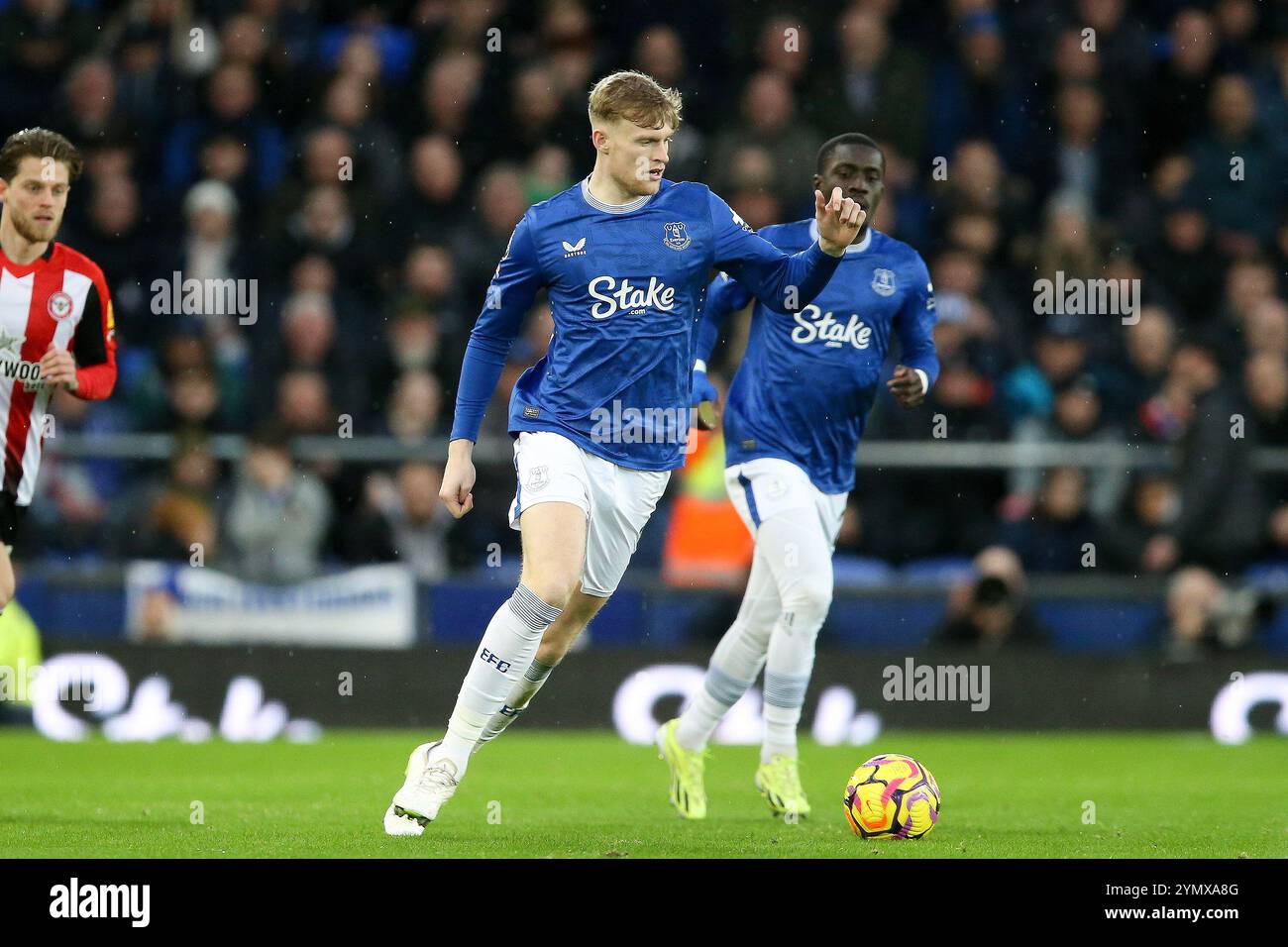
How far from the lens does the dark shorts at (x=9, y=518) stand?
334 inches

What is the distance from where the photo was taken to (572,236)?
7516 mm

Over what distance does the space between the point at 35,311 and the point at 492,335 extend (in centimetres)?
212

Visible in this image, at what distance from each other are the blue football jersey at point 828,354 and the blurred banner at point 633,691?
4.34 metres

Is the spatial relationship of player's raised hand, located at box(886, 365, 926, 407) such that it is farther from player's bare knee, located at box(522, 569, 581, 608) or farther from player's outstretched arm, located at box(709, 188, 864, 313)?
player's bare knee, located at box(522, 569, 581, 608)

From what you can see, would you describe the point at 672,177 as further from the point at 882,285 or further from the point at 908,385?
the point at 908,385

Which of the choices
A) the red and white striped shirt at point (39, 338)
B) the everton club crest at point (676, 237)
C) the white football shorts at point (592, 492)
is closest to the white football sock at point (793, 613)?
the white football shorts at point (592, 492)

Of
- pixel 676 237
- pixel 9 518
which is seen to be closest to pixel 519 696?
pixel 676 237

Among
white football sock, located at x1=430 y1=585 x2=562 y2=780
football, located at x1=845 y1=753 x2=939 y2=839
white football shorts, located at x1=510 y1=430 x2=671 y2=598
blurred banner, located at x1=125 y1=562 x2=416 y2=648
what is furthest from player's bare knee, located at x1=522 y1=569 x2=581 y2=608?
blurred banner, located at x1=125 y1=562 x2=416 y2=648

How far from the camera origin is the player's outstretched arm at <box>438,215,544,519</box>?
7527 mm

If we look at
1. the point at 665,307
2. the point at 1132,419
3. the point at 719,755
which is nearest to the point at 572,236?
the point at 665,307

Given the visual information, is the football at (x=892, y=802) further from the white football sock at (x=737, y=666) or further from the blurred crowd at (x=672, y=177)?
the blurred crowd at (x=672, y=177)

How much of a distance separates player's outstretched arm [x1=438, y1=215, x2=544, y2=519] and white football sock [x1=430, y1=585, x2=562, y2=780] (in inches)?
18.5

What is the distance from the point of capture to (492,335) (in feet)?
25.0

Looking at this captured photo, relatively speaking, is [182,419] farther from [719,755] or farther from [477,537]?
[719,755]
